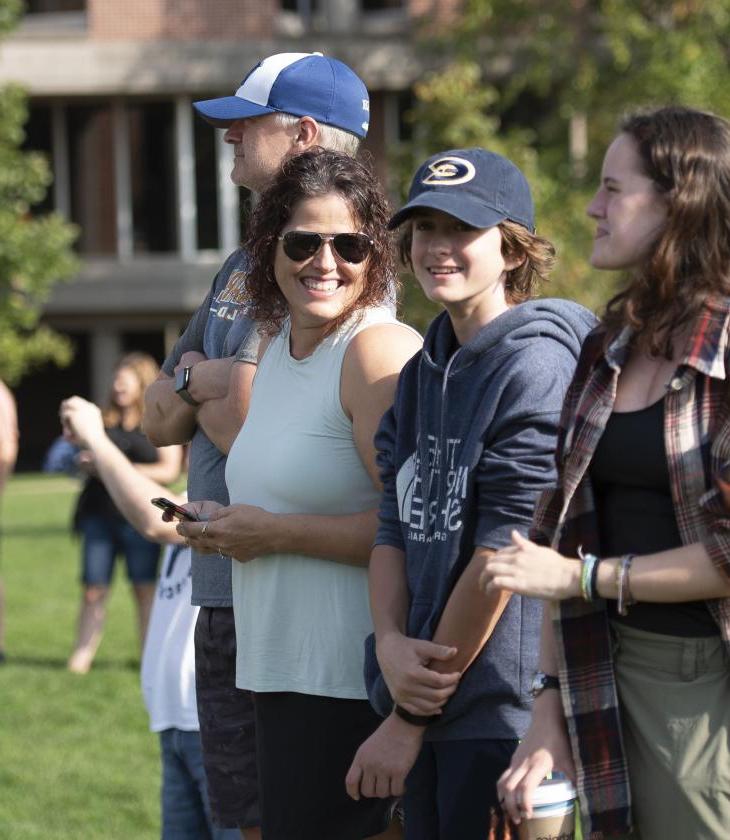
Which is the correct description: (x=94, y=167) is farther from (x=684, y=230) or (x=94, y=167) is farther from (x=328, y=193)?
(x=684, y=230)

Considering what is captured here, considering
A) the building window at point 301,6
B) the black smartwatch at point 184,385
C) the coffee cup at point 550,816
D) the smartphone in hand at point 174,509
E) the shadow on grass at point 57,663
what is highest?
the building window at point 301,6

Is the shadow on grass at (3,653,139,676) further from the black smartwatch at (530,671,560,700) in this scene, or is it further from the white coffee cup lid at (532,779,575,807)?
the white coffee cup lid at (532,779,575,807)

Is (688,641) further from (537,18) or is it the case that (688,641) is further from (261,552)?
(537,18)

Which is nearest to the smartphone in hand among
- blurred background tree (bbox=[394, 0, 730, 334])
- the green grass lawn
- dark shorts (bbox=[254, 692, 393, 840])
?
dark shorts (bbox=[254, 692, 393, 840])

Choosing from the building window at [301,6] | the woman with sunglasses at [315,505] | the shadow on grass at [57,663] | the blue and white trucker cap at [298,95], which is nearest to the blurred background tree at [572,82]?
the shadow on grass at [57,663]

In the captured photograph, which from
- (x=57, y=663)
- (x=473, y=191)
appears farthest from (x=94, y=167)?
(x=473, y=191)

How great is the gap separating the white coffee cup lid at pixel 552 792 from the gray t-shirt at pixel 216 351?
52.2 inches

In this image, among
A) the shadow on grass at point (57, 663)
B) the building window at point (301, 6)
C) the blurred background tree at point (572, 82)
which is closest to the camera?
the shadow on grass at point (57, 663)

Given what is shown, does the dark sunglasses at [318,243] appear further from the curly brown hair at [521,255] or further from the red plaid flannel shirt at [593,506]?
the red plaid flannel shirt at [593,506]

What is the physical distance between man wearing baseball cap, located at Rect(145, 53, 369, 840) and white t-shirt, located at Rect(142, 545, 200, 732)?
1.72 feet

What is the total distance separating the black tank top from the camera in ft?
8.43

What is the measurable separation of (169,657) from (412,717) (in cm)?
157

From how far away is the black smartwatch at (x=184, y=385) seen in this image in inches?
147

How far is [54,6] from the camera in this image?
34250 millimetres
